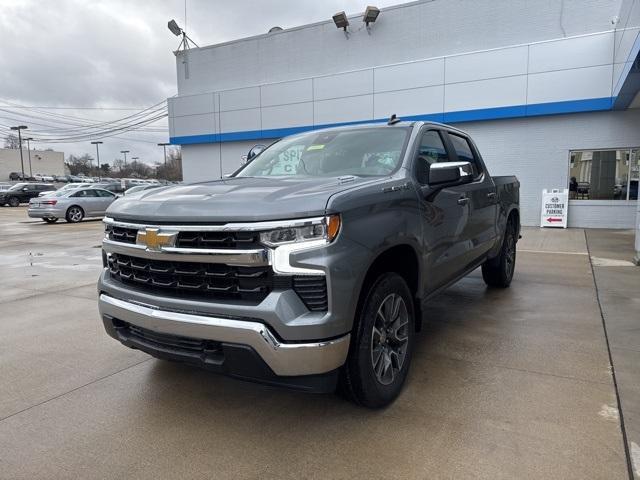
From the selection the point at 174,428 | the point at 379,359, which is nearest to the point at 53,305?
the point at 174,428

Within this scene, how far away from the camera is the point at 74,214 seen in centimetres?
1992

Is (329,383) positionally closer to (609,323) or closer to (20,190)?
(609,323)

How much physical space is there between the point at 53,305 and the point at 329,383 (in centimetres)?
470

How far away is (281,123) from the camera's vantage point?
796 inches

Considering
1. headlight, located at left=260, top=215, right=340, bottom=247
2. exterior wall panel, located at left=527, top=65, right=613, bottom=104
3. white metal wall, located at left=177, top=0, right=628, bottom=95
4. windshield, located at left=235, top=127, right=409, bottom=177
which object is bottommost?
headlight, located at left=260, top=215, right=340, bottom=247

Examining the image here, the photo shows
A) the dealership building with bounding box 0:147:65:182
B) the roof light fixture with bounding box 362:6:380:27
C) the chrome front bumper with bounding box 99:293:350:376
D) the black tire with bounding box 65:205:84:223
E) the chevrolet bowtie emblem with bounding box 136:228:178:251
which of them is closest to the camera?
the chrome front bumper with bounding box 99:293:350:376

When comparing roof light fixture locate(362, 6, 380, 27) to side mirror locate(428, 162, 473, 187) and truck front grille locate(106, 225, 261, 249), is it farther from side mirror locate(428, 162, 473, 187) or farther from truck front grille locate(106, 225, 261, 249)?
truck front grille locate(106, 225, 261, 249)

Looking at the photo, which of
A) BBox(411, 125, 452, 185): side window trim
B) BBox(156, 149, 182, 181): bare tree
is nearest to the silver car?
BBox(411, 125, 452, 185): side window trim

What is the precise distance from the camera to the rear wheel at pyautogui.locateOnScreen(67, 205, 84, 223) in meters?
19.8

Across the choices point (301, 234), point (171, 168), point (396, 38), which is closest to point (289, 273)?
point (301, 234)

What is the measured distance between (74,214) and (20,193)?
1599 cm

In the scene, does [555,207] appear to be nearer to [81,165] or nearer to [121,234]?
[121,234]

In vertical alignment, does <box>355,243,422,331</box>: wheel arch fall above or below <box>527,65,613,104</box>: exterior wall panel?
below

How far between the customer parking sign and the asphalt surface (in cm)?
1096
